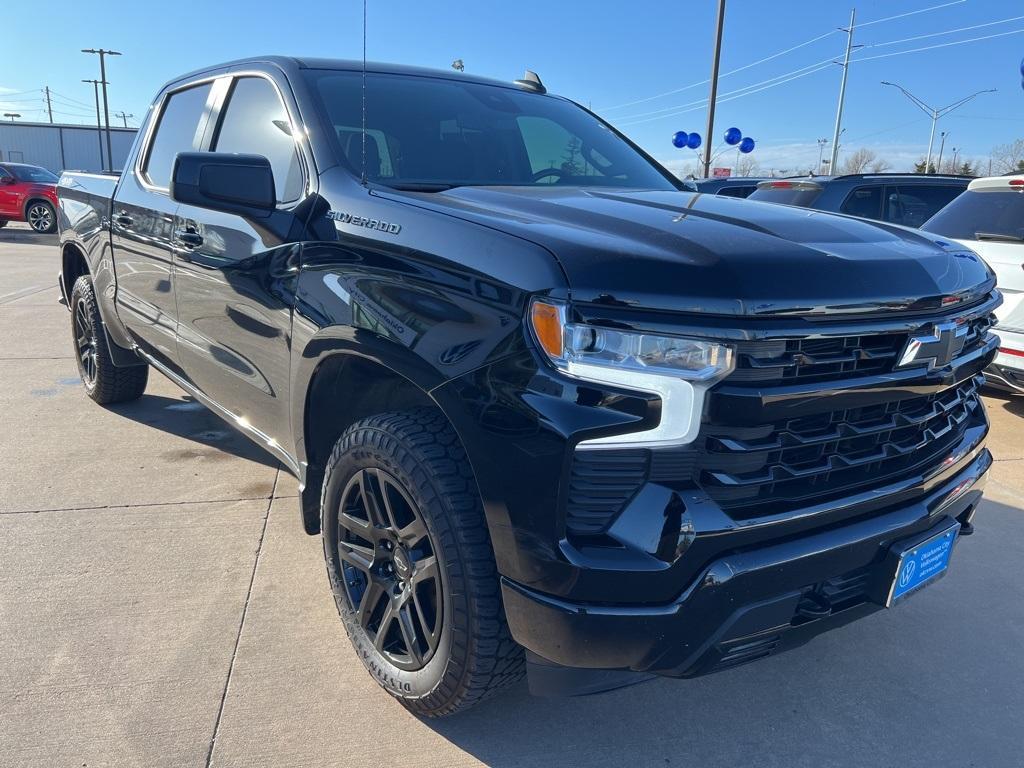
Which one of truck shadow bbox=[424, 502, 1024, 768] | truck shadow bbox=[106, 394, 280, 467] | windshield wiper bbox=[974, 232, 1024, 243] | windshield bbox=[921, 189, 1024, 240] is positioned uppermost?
windshield bbox=[921, 189, 1024, 240]

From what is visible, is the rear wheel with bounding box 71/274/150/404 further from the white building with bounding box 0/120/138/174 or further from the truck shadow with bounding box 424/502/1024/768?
the white building with bounding box 0/120/138/174

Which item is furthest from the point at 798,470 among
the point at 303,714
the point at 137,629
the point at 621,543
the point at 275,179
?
the point at 137,629

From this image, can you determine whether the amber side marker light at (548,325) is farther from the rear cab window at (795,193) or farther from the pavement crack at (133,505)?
the rear cab window at (795,193)

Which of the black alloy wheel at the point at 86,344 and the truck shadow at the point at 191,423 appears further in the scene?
the black alloy wheel at the point at 86,344

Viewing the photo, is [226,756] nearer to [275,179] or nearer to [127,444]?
[275,179]

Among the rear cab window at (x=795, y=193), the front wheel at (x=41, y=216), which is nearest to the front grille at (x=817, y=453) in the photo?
the rear cab window at (x=795, y=193)

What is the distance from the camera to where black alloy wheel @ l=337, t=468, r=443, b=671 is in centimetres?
207

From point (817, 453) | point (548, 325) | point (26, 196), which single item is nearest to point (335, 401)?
point (548, 325)

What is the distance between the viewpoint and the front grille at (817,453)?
5.48 ft

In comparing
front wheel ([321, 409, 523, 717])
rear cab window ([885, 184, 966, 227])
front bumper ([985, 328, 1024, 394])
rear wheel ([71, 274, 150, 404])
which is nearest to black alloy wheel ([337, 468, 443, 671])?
front wheel ([321, 409, 523, 717])

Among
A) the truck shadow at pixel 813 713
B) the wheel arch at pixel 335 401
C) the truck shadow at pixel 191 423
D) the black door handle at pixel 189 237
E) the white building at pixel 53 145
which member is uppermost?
the white building at pixel 53 145

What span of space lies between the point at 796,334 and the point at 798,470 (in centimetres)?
32

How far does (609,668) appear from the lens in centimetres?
175

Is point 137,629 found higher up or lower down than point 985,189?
lower down
